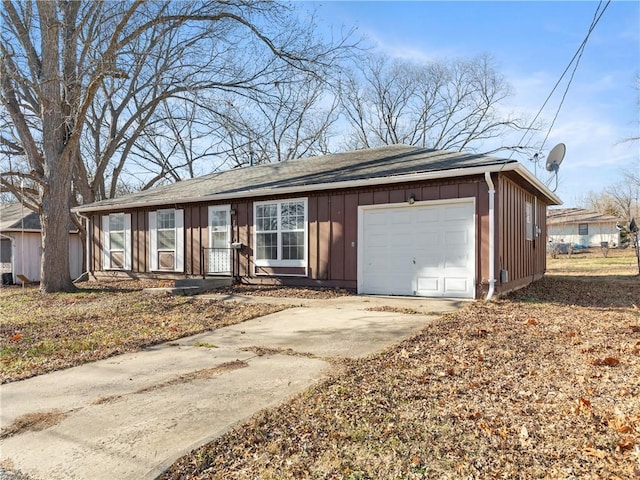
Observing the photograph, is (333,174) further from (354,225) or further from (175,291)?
(175,291)

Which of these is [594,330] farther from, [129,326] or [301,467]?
[129,326]

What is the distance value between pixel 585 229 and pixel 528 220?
107 feet

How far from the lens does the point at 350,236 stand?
10.5 m

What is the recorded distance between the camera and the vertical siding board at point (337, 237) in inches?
419

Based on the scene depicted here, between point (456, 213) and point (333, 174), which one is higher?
point (333, 174)

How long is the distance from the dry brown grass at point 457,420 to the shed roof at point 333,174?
185 inches

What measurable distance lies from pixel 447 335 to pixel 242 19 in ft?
33.2

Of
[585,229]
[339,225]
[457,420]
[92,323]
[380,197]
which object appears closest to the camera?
[457,420]

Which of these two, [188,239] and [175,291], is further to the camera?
[188,239]

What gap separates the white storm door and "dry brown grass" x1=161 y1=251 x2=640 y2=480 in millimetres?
8435

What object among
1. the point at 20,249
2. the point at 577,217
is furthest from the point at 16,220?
the point at 577,217

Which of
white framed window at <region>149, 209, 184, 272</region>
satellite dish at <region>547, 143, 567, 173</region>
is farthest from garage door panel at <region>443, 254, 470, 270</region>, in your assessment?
white framed window at <region>149, 209, 184, 272</region>

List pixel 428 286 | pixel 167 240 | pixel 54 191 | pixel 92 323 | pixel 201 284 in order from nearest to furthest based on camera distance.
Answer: pixel 92 323
pixel 428 286
pixel 201 284
pixel 54 191
pixel 167 240

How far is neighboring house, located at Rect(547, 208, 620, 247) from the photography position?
124 feet
